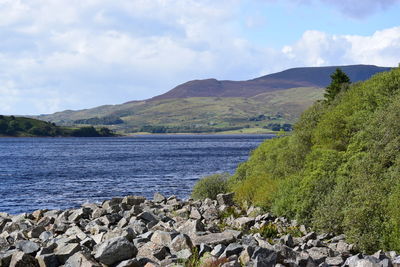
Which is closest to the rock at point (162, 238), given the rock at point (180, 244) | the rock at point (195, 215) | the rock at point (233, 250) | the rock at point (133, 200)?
the rock at point (180, 244)

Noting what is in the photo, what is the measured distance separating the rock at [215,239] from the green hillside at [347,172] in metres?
6.86

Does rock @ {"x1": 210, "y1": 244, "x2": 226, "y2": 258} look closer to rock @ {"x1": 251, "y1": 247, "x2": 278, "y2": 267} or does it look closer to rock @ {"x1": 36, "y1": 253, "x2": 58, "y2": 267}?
rock @ {"x1": 251, "y1": 247, "x2": 278, "y2": 267}

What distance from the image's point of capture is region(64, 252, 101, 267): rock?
14559mm

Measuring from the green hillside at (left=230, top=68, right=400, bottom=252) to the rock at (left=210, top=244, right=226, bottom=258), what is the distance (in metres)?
7.95

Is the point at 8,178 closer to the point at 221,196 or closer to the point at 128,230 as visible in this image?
the point at 221,196

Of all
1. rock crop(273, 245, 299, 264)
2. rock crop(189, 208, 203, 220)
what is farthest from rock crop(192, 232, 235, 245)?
rock crop(189, 208, 203, 220)

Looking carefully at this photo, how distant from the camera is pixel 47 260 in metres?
15.5

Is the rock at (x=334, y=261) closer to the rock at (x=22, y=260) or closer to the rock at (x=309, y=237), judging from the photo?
the rock at (x=309, y=237)

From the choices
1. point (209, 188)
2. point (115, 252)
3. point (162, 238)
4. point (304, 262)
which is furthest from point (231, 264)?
point (209, 188)

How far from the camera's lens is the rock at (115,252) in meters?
15.1

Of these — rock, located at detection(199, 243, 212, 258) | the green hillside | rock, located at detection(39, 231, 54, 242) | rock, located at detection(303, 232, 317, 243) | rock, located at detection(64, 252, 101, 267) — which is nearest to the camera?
rock, located at detection(64, 252, 101, 267)

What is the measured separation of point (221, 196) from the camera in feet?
116

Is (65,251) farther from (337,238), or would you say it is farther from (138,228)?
(337,238)

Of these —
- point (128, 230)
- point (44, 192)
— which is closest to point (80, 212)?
point (128, 230)
